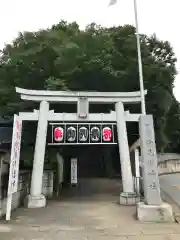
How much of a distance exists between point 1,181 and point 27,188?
3963 mm

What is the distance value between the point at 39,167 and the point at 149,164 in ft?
15.1

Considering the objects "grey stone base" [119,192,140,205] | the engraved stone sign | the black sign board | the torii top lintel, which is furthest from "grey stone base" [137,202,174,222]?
the torii top lintel

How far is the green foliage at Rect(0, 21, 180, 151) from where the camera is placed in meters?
14.4

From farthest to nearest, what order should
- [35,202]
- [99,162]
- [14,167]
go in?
[99,162], [35,202], [14,167]

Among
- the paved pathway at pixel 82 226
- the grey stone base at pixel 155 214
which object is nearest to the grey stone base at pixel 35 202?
the paved pathway at pixel 82 226

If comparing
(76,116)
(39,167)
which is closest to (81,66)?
(76,116)

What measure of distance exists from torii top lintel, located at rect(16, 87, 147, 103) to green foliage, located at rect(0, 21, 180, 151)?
158 cm

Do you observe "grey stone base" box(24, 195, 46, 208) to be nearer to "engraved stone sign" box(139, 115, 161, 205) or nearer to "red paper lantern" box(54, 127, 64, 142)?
"red paper lantern" box(54, 127, 64, 142)

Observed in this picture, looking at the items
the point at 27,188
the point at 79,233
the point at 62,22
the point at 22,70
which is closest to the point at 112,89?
the point at 22,70

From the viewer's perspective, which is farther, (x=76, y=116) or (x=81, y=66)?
(x=81, y=66)

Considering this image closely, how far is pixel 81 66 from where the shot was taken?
566 inches

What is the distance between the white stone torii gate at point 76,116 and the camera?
36.6 ft

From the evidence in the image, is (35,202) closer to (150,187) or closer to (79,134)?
(79,134)

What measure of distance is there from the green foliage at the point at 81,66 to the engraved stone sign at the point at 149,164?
5.57 m
